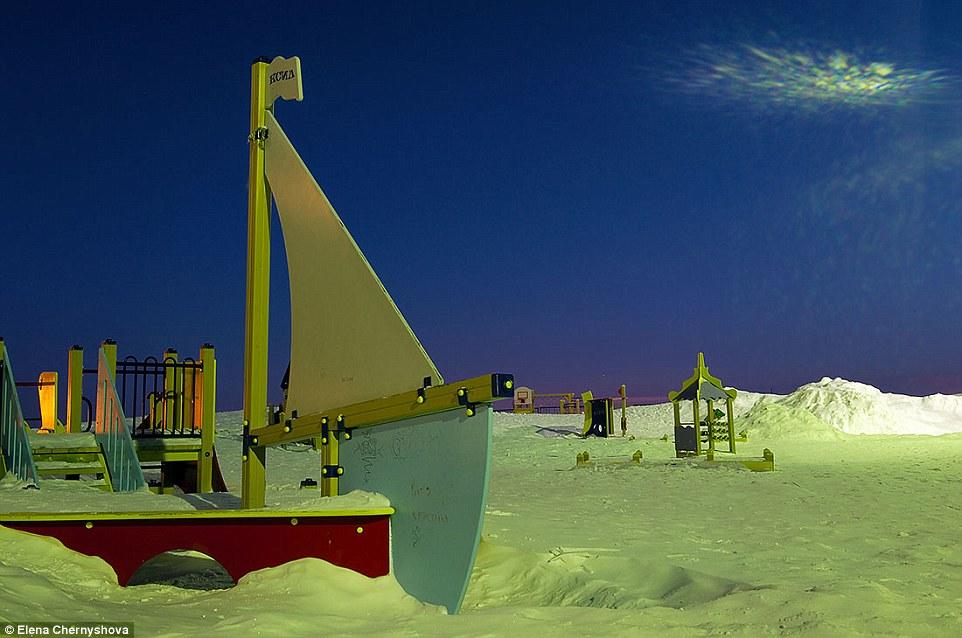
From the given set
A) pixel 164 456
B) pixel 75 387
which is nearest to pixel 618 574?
pixel 164 456

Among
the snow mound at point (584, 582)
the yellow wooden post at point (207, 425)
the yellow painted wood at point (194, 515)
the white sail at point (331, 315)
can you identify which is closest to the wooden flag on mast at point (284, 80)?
the white sail at point (331, 315)

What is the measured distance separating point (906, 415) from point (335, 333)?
1089 inches

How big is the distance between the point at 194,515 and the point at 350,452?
87 centimetres

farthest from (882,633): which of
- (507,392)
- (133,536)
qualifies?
(133,536)

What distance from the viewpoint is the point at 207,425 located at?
1040 cm

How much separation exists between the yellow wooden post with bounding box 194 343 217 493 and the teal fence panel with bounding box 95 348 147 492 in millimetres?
1369

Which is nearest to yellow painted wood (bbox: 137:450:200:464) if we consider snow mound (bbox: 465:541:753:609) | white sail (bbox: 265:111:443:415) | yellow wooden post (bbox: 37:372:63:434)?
yellow wooden post (bbox: 37:372:63:434)

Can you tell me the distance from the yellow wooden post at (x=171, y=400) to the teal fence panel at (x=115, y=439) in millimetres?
1805

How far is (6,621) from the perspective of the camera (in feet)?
9.51

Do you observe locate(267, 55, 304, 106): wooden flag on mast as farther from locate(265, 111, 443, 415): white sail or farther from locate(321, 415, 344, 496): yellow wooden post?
locate(321, 415, 344, 496): yellow wooden post

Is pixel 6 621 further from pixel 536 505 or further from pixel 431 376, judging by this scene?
pixel 536 505

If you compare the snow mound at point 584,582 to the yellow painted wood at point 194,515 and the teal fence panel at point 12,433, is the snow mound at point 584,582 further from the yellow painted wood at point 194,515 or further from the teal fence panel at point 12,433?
the teal fence panel at point 12,433

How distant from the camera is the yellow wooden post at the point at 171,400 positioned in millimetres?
11203

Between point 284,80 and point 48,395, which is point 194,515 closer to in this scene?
point 284,80
